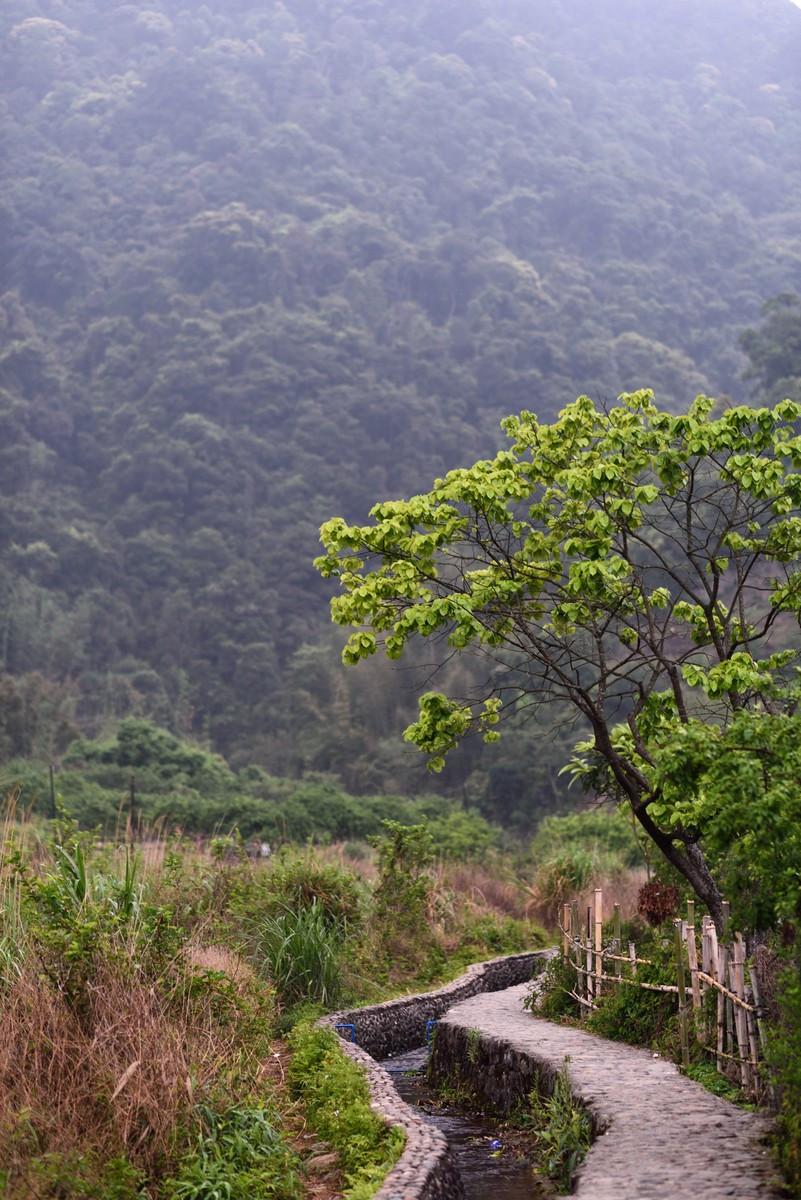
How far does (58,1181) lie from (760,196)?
123 meters

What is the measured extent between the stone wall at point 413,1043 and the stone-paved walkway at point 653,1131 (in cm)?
85

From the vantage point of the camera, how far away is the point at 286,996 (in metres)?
13.0

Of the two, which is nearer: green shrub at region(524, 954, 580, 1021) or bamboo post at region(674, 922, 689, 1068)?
bamboo post at region(674, 922, 689, 1068)

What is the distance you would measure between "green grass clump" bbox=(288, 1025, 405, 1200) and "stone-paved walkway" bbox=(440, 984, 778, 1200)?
1.17 m

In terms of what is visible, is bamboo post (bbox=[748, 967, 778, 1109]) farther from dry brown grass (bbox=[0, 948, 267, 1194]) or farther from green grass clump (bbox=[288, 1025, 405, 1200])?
dry brown grass (bbox=[0, 948, 267, 1194])

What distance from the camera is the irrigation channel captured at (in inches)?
329

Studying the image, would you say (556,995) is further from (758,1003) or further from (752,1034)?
(758,1003)

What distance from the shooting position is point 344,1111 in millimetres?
8539

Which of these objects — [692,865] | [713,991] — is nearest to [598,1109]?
[713,991]

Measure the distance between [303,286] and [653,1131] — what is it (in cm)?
9752

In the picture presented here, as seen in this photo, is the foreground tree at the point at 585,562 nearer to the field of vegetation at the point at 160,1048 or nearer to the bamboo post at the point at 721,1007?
the bamboo post at the point at 721,1007

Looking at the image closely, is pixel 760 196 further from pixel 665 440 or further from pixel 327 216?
pixel 665 440

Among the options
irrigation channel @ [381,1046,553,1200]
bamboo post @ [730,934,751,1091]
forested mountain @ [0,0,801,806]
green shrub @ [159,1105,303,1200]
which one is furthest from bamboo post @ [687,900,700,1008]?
forested mountain @ [0,0,801,806]

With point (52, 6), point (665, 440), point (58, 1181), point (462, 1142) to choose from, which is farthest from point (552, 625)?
point (52, 6)
